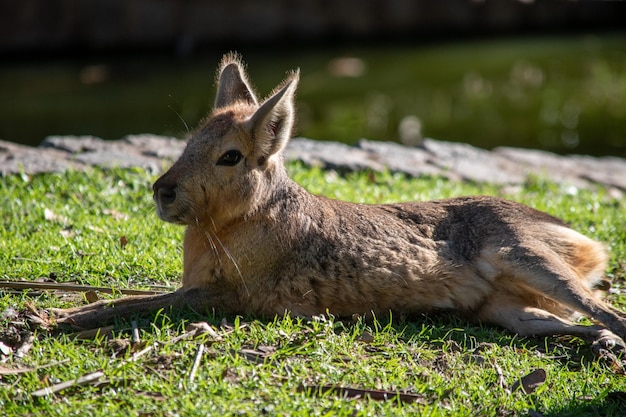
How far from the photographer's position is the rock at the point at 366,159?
22.3ft

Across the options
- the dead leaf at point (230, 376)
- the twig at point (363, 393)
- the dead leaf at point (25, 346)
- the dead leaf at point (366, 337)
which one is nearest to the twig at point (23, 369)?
the dead leaf at point (25, 346)

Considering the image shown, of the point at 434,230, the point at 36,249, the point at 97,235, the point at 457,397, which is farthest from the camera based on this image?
the point at 97,235

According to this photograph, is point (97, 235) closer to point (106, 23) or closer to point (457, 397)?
point (457, 397)

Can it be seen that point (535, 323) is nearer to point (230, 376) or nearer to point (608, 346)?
point (608, 346)

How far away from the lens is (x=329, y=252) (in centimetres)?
424

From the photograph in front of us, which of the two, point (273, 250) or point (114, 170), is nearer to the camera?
point (273, 250)

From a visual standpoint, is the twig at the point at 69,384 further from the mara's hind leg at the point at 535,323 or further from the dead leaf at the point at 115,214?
the dead leaf at the point at 115,214

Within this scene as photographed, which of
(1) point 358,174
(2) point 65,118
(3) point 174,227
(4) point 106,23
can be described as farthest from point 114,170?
(4) point 106,23

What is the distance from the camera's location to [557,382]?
12.4ft

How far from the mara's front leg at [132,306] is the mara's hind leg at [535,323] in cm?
134

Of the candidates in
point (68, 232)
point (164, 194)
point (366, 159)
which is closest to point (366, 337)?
point (164, 194)

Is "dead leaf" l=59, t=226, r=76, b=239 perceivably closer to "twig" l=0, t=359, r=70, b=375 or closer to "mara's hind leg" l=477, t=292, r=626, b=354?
"twig" l=0, t=359, r=70, b=375

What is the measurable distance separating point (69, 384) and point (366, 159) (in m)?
4.55

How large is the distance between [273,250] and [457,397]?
44.1 inches
